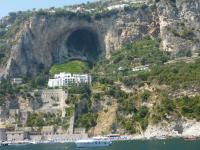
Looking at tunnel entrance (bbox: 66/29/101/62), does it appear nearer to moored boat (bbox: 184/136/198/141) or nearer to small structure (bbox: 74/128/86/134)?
small structure (bbox: 74/128/86/134)

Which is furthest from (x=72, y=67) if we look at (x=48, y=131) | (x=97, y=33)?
(x=48, y=131)

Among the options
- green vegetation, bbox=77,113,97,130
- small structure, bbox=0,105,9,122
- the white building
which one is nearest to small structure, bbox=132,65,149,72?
the white building

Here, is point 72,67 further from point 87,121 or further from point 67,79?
point 87,121

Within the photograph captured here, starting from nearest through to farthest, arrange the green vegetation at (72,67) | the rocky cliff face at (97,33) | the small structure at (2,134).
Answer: the small structure at (2,134)
the rocky cliff face at (97,33)
the green vegetation at (72,67)

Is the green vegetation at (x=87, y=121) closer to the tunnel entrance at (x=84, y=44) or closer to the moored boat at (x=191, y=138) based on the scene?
the moored boat at (x=191, y=138)

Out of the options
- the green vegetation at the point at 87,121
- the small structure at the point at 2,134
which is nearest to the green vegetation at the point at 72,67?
the small structure at the point at 2,134

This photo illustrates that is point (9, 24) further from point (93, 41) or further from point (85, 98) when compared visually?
point (85, 98)
